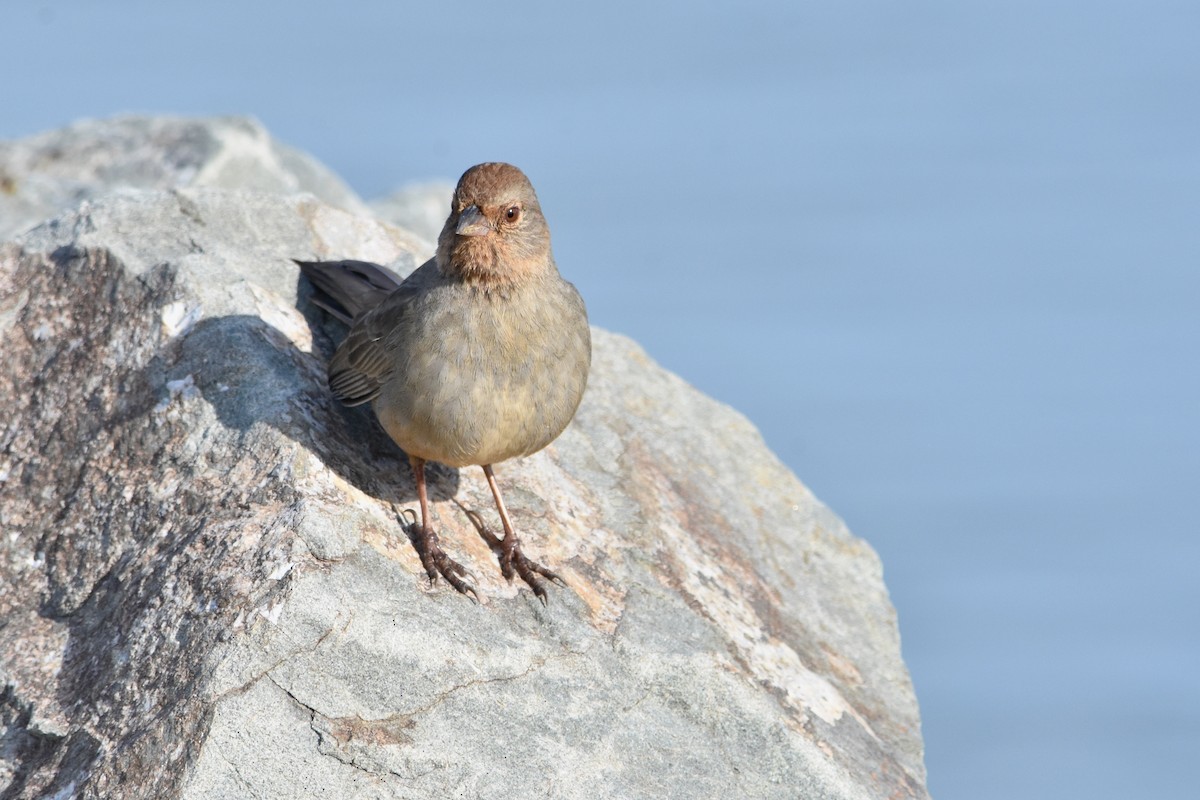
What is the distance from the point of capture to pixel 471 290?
5.57 meters

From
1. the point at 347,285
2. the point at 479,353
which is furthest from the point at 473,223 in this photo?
the point at 347,285

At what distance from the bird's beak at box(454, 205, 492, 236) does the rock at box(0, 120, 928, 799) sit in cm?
92

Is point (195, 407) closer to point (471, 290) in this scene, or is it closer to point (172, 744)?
point (471, 290)

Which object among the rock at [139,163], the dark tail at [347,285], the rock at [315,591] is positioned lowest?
the rock at [315,591]

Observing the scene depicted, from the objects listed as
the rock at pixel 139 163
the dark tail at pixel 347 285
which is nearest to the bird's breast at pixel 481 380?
the dark tail at pixel 347 285

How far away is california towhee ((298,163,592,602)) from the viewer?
535cm

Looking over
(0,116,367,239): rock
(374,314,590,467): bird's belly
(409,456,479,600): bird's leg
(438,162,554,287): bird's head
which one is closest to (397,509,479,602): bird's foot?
(409,456,479,600): bird's leg

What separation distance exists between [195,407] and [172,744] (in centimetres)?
155

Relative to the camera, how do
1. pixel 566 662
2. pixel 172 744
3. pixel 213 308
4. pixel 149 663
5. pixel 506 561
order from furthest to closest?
pixel 213 308, pixel 506 561, pixel 566 662, pixel 149 663, pixel 172 744

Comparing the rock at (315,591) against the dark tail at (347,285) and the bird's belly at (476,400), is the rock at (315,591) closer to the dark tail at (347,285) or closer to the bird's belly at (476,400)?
the dark tail at (347,285)

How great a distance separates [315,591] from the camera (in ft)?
Result: 15.5

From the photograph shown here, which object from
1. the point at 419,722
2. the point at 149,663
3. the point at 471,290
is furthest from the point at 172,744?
the point at 471,290

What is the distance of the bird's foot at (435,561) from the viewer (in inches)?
203

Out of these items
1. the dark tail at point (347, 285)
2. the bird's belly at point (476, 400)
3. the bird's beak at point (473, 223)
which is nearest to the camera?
the bird's belly at point (476, 400)
